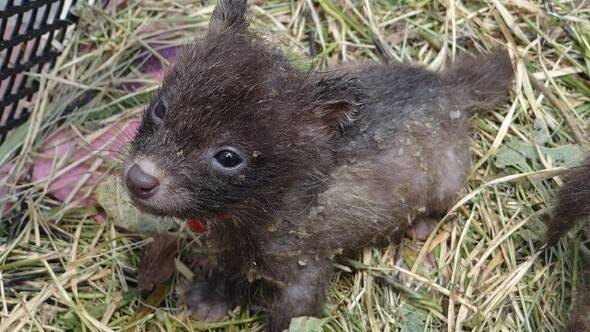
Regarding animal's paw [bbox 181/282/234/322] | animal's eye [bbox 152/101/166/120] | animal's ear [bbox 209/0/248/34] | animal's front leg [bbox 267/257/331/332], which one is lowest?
animal's paw [bbox 181/282/234/322]

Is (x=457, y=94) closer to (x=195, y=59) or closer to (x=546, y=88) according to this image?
(x=546, y=88)

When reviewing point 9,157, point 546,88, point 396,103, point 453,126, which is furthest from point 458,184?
point 9,157

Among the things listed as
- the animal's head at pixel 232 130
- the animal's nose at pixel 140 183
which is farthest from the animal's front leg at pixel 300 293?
the animal's nose at pixel 140 183

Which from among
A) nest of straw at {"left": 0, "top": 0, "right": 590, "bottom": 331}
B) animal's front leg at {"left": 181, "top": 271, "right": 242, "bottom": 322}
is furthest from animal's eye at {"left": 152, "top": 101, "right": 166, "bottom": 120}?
animal's front leg at {"left": 181, "top": 271, "right": 242, "bottom": 322}

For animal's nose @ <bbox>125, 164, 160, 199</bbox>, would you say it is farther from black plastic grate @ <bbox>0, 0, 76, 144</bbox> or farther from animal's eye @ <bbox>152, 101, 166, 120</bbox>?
black plastic grate @ <bbox>0, 0, 76, 144</bbox>

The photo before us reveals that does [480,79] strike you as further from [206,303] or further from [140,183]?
[140,183]
